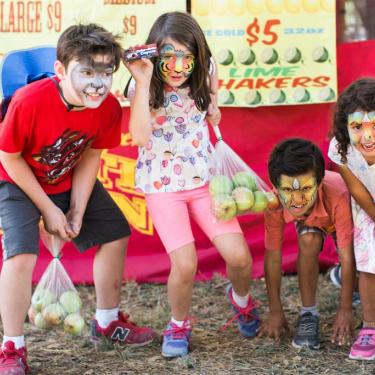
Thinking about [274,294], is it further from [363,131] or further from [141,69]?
[141,69]

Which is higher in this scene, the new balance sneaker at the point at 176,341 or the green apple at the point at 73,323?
the green apple at the point at 73,323

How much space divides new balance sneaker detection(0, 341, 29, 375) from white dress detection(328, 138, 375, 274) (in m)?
1.59

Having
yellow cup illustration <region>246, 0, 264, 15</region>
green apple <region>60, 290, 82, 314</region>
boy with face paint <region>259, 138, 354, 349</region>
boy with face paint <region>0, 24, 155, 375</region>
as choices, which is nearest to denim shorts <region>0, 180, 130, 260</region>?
boy with face paint <region>0, 24, 155, 375</region>

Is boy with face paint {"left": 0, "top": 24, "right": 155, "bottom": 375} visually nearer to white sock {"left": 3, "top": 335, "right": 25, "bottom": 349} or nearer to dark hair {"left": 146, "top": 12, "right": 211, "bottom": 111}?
white sock {"left": 3, "top": 335, "right": 25, "bottom": 349}

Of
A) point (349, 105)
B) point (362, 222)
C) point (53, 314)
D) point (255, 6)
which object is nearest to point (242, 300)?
point (362, 222)

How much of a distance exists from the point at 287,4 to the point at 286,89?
19.3 inches

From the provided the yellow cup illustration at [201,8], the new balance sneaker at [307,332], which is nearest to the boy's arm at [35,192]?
the new balance sneaker at [307,332]

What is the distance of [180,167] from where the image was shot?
384 cm

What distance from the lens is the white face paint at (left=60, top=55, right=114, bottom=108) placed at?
3.54m

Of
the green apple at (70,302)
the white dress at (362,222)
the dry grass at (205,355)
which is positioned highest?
the white dress at (362,222)

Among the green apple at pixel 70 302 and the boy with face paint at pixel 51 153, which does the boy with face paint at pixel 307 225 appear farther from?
the green apple at pixel 70 302

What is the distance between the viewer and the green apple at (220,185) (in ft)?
12.5

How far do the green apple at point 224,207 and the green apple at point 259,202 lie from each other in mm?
97

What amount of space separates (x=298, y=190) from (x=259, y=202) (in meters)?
0.20
